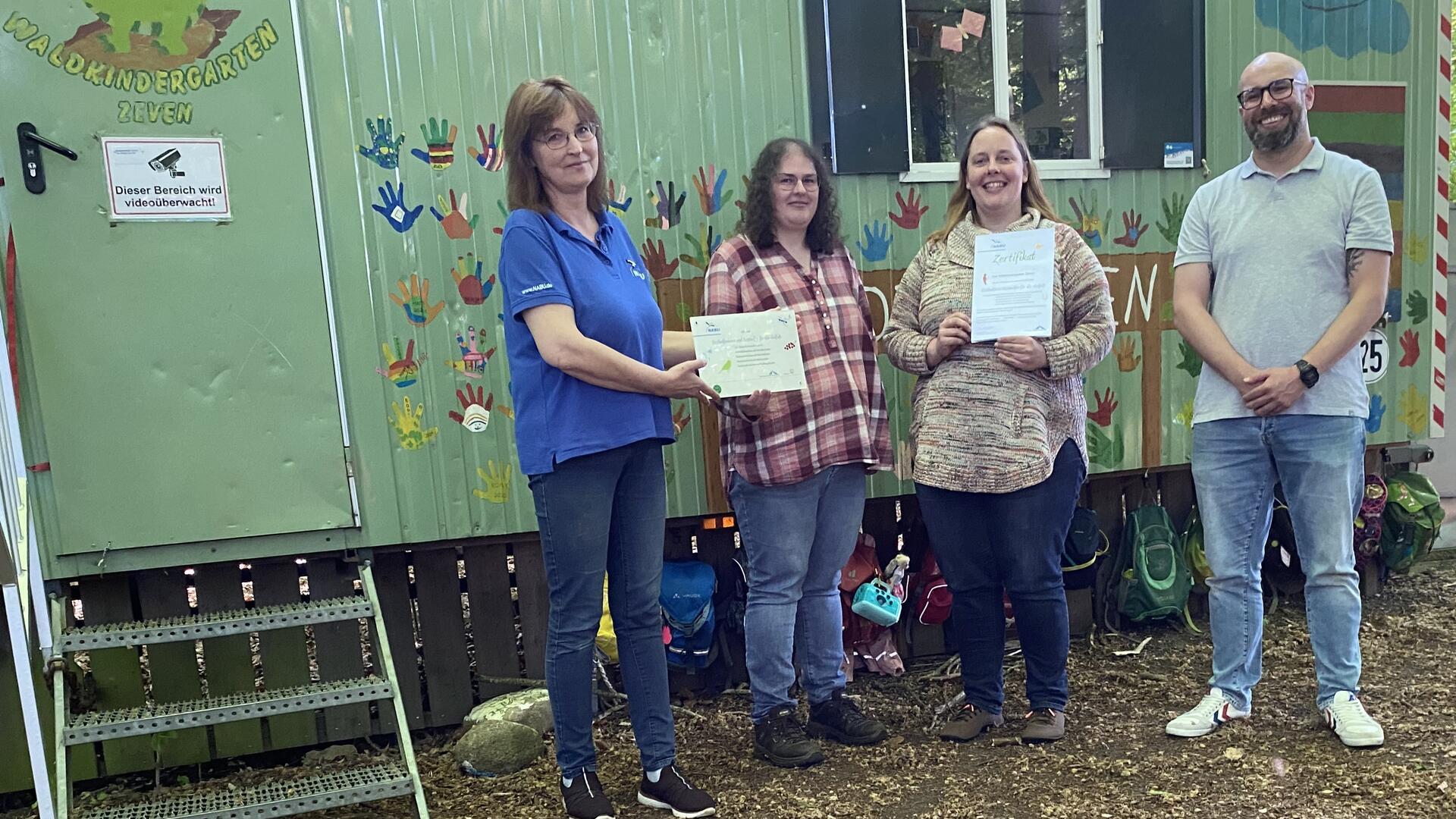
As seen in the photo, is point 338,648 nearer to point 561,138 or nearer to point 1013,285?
point 561,138

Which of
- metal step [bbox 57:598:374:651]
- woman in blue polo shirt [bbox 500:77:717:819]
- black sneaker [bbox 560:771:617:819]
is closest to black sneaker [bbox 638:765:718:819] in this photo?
woman in blue polo shirt [bbox 500:77:717:819]

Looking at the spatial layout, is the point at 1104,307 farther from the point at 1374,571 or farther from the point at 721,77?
the point at 1374,571

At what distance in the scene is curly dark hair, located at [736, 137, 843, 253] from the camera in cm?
290

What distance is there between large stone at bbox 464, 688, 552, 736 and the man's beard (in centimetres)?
292

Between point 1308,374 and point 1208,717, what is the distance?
1130 mm

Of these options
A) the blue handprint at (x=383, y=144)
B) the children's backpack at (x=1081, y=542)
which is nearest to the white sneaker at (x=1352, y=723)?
the children's backpack at (x=1081, y=542)

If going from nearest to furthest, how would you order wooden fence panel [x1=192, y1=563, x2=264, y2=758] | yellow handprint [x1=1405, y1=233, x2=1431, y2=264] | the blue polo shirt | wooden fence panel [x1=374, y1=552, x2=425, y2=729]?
the blue polo shirt → wooden fence panel [x1=192, y1=563, x2=264, y2=758] → wooden fence panel [x1=374, y1=552, x2=425, y2=729] → yellow handprint [x1=1405, y1=233, x2=1431, y2=264]

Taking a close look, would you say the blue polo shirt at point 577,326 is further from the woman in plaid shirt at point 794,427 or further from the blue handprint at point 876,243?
the blue handprint at point 876,243

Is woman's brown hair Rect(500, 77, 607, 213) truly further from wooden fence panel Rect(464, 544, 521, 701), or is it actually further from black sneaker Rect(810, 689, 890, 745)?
black sneaker Rect(810, 689, 890, 745)

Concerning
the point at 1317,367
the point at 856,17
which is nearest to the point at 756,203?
the point at 856,17

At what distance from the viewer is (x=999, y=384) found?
9.38 ft

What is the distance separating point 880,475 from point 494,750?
175cm

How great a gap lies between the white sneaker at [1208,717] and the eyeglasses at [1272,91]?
1831 mm

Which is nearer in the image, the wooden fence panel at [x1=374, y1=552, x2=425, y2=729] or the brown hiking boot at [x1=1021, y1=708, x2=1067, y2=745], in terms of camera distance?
the brown hiking boot at [x1=1021, y1=708, x2=1067, y2=745]
